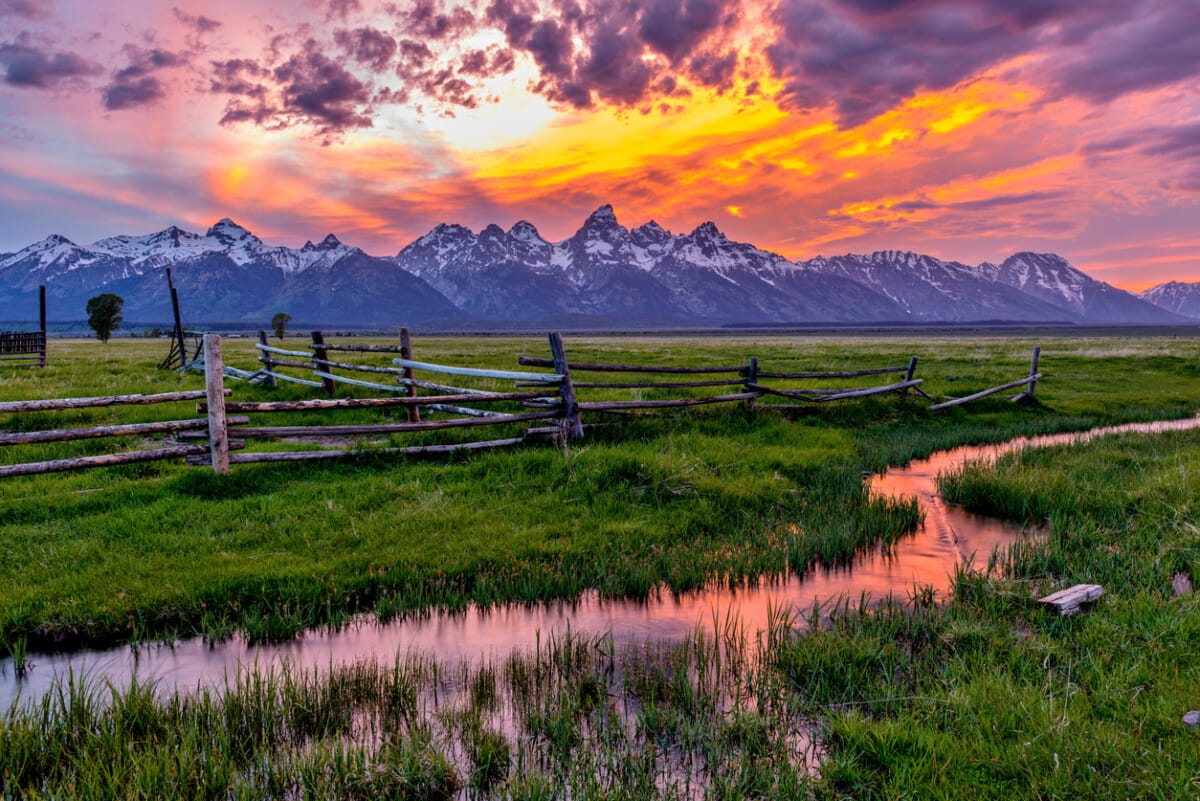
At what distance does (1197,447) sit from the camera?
1078 cm

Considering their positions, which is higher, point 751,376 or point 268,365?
point 268,365

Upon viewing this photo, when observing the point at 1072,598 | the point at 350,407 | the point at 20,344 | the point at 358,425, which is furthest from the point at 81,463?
the point at 20,344

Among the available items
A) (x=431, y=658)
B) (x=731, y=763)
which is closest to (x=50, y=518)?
(x=431, y=658)

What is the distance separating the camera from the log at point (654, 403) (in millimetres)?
11195

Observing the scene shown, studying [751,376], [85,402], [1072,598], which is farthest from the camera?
[751,376]

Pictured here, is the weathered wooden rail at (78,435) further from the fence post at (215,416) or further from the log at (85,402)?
the fence post at (215,416)

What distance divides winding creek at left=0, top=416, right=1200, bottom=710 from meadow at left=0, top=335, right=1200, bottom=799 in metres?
0.18

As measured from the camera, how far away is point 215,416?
26.4 ft

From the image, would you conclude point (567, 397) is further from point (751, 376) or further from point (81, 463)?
point (81, 463)

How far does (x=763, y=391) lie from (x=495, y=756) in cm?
1172

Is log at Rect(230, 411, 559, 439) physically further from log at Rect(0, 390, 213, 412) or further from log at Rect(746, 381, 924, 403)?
log at Rect(746, 381, 924, 403)

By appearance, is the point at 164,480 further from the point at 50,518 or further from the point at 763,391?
the point at 763,391

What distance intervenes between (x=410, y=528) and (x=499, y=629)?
2.20m

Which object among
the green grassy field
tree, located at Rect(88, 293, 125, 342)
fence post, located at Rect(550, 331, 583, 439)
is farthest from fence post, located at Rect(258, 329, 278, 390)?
tree, located at Rect(88, 293, 125, 342)
